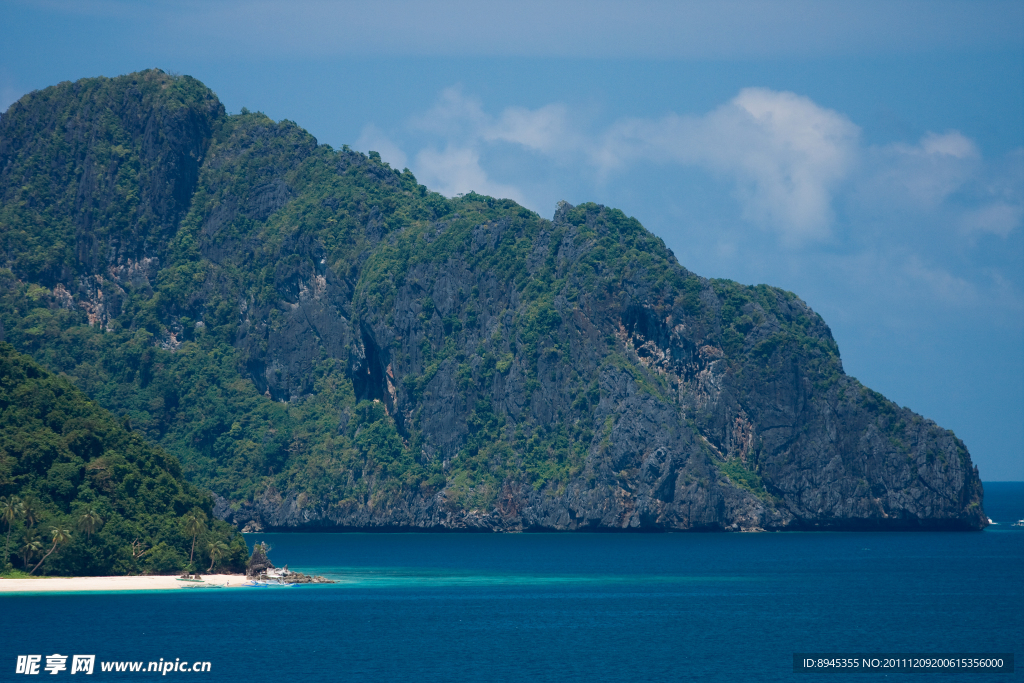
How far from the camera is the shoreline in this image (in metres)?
90.1

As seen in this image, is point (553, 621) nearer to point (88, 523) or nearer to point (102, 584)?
point (102, 584)

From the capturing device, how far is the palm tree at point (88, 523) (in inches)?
3688

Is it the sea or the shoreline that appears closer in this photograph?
the sea

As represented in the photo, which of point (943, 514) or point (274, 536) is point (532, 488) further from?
point (943, 514)

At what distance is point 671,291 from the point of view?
196m

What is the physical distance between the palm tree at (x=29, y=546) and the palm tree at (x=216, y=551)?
13392 millimetres

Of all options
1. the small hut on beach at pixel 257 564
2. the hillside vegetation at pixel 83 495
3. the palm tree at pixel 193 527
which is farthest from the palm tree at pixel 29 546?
the small hut on beach at pixel 257 564

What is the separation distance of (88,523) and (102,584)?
168 inches

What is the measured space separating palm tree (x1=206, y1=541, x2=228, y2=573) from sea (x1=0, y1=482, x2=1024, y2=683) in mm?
4639

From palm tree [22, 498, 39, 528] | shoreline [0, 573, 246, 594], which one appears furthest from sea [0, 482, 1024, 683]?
palm tree [22, 498, 39, 528]

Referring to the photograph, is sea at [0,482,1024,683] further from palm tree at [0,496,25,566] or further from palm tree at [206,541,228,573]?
palm tree at [0,496,25,566]

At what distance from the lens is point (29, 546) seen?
9188cm

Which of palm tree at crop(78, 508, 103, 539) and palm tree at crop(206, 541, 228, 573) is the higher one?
palm tree at crop(78, 508, 103, 539)

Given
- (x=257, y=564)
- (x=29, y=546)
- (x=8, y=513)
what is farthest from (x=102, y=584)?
(x=257, y=564)
